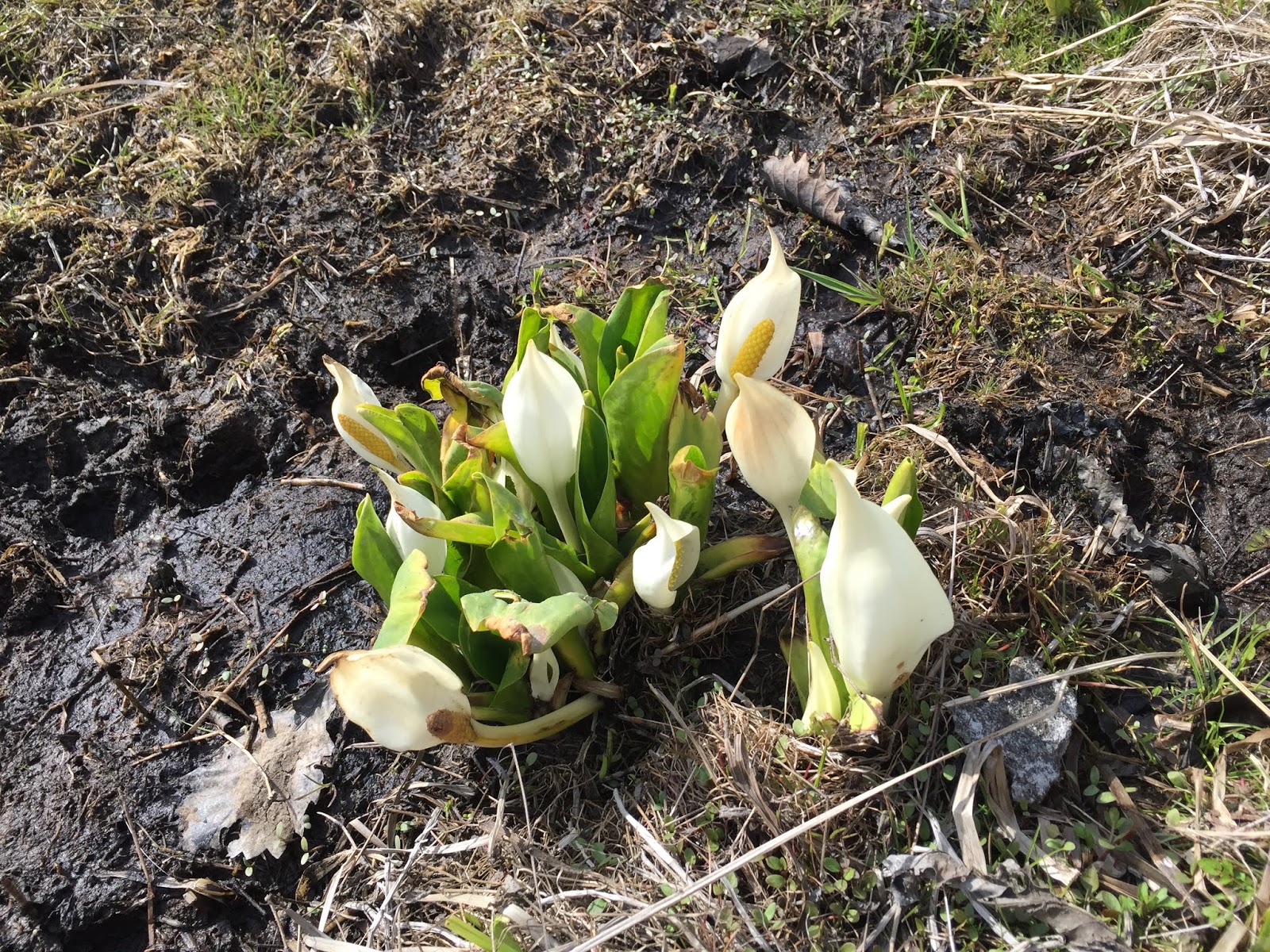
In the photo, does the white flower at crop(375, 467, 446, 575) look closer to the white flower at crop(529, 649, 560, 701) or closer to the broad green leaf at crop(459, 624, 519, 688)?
the broad green leaf at crop(459, 624, 519, 688)

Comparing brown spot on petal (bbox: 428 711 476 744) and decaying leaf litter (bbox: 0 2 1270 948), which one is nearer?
brown spot on petal (bbox: 428 711 476 744)

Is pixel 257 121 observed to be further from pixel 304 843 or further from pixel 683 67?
pixel 304 843

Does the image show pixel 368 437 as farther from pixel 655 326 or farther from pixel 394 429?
pixel 655 326

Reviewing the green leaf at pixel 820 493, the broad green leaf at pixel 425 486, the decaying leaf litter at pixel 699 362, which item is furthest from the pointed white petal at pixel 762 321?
the broad green leaf at pixel 425 486

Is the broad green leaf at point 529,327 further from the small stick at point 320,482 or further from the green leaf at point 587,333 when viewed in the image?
the small stick at point 320,482

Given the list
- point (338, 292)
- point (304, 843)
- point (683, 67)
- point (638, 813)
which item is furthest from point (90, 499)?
point (683, 67)

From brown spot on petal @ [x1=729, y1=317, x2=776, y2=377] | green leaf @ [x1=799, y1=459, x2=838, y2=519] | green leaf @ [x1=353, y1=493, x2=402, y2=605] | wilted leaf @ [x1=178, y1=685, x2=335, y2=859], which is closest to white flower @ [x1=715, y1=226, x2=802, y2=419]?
brown spot on petal @ [x1=729, y1=317, x2=776, y2=377]

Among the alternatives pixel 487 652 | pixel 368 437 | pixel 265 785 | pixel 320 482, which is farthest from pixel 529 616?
pixel 320 482
